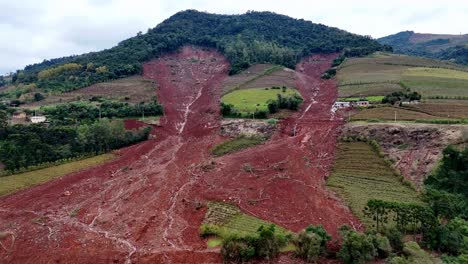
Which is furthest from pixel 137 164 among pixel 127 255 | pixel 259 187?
pixel 127 255

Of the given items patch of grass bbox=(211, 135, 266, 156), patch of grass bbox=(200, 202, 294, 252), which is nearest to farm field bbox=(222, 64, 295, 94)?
patch of grass bbox=(211, 135, 266, 156)

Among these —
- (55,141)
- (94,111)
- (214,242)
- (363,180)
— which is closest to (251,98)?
(94,111)

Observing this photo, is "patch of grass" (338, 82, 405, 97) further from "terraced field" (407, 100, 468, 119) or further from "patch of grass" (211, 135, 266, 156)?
"patch of grass" (211, 135, 266, 156)

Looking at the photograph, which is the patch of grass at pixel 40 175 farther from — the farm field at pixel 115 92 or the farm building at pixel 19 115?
the farm field at pixel 115 92

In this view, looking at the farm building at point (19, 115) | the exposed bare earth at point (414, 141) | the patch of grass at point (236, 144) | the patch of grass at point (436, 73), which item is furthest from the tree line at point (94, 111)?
the patch of grass at point (436, 73)

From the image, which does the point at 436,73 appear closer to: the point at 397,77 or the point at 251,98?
the point at 397,77
